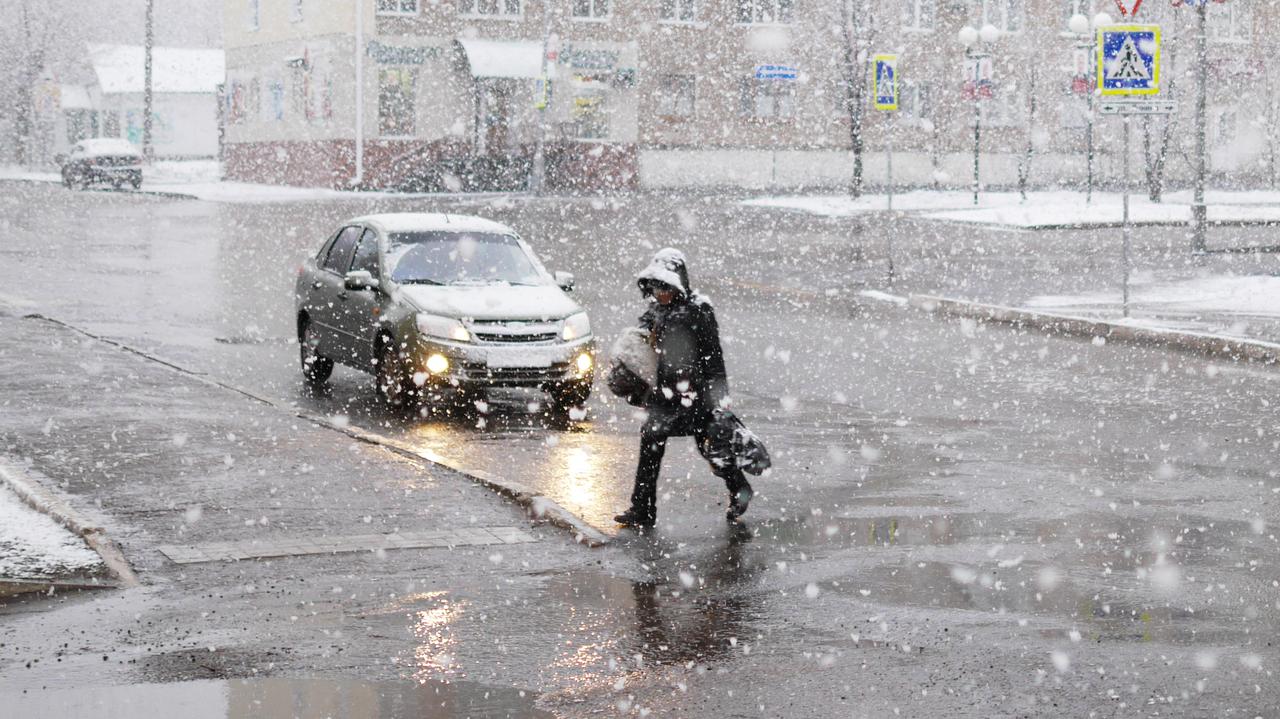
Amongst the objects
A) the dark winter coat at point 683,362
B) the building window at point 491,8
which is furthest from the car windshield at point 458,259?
the building window at point 491,8

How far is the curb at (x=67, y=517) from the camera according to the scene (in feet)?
27.8

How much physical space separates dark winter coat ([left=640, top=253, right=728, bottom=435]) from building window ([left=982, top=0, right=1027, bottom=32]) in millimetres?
56183

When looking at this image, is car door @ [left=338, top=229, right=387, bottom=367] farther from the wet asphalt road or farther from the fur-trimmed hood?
the fur-trimmed hood

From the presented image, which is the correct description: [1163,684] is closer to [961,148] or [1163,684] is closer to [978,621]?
[978,621]

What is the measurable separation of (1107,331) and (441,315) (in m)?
8.86

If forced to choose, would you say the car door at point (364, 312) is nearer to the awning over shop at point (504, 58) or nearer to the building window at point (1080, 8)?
the awning over shop at point (504, 58)

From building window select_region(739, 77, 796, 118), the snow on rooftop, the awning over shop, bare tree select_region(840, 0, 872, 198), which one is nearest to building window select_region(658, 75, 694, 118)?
building window select_region(739, 77, 796, 118)

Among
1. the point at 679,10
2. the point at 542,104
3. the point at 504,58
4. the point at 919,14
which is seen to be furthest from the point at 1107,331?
the point at 919,14

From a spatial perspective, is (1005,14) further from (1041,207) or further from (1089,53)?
(1041,207)

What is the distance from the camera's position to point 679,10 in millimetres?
59312

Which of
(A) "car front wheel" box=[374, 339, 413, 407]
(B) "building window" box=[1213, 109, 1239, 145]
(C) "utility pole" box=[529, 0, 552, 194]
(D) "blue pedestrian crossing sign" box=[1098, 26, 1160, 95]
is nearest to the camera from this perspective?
(A) "car front wheel" box=[374, 339, 413, 407]

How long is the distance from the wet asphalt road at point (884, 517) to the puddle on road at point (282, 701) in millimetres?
214

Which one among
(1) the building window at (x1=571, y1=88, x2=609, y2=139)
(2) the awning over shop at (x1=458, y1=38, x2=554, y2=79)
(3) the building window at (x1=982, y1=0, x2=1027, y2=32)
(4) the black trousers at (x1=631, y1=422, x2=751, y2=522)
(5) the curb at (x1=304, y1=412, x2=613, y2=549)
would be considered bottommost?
(5) the curb at (x1=304, y1=412, x2=613, y2=549)

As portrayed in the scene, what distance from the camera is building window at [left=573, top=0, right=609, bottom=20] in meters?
57.5
